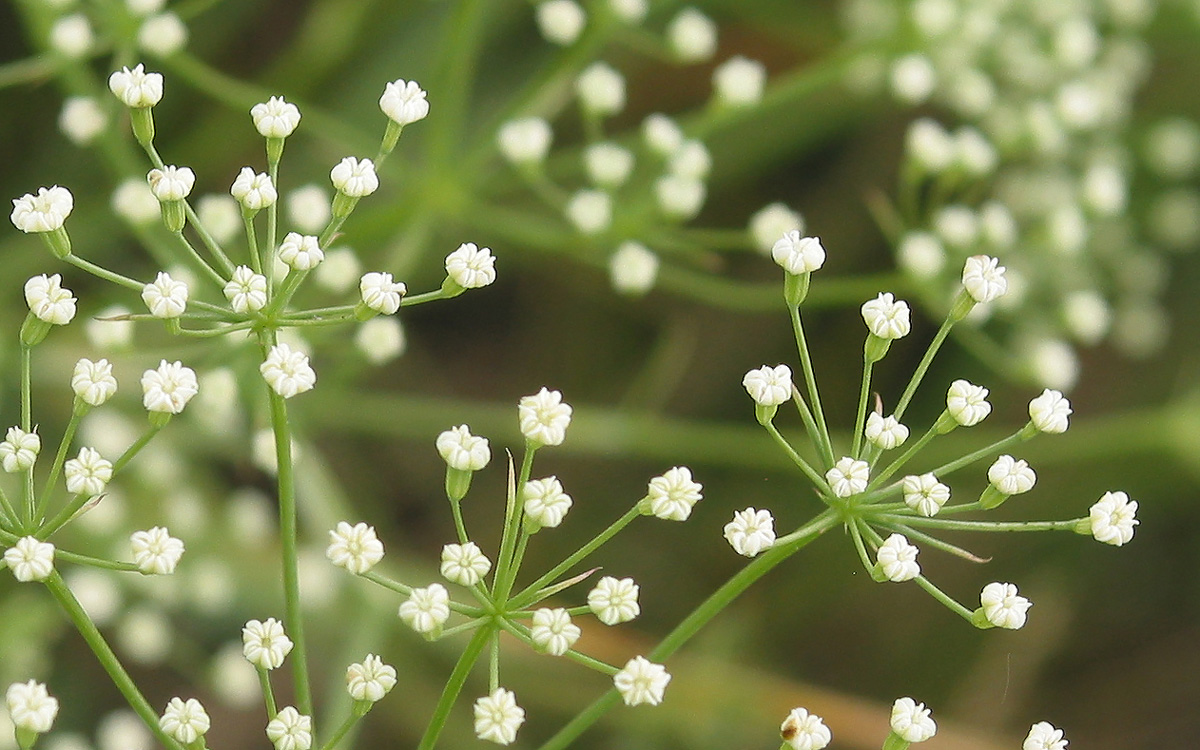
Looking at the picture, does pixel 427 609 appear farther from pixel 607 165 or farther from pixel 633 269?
pixel 607 165

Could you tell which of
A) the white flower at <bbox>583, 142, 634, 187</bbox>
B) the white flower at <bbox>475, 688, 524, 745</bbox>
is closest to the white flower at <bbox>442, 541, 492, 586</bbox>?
the white flower at <bbox>475, 688, 524, 745</bbox>

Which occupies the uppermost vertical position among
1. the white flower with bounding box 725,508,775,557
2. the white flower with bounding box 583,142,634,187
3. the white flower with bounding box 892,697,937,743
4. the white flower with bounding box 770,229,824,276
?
the white flower with bounding box 583,142,634,187

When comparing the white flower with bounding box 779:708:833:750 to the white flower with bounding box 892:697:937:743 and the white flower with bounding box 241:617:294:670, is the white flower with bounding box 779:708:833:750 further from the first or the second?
the white flower with bounding box 241:617:294:670

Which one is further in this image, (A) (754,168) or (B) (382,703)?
Answer: (A) (754,168)

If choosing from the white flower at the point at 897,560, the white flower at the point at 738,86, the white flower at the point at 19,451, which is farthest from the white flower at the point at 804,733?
the white flower at the point at 738,86

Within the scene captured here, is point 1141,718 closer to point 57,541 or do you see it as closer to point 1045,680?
point 1045,680

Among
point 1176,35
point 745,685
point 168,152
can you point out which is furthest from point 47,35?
point 1176,35

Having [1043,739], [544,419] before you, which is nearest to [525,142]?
[544,419]

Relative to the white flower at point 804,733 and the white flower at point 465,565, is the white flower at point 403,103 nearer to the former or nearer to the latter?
the white flower at point 465,565
